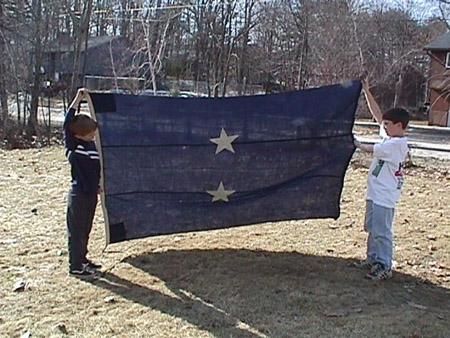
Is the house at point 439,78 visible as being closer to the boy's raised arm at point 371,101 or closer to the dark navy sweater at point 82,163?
the boy's raised arm at point 371,101

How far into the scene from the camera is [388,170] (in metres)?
4.26

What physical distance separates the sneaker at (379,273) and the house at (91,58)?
20101 millimetres

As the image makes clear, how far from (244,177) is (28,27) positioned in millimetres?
18069

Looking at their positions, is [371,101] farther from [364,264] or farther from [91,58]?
[91,58]

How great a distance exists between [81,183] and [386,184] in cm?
215

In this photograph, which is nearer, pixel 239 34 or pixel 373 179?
pixel 373 179

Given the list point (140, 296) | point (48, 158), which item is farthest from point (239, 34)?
point (140, 296)

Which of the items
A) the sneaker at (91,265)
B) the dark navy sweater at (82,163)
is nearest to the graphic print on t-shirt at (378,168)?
the dark navy sweater at (82,163)

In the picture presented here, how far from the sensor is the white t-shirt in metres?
4.22

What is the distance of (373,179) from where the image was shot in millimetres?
4328

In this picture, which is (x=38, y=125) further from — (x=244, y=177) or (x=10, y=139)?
(x=244, y=177)

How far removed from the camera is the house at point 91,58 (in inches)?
1053


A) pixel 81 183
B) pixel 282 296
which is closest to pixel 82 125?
pixel 81 183

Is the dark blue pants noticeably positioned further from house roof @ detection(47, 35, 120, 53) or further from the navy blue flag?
house roof @ detection(47, 35, 120, 53)
